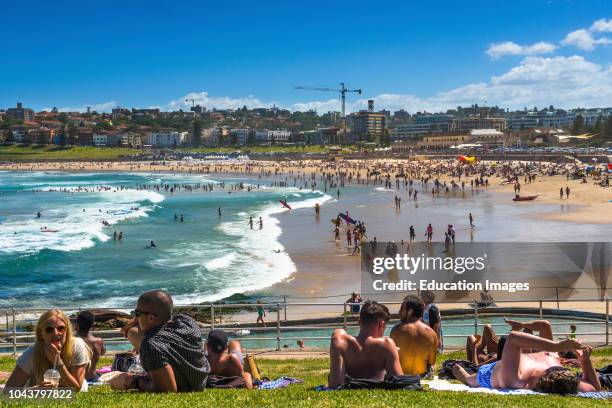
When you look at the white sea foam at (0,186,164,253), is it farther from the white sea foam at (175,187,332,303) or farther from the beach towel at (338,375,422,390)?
the beach towel at (338,375,422,390)

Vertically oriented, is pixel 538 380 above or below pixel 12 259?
above

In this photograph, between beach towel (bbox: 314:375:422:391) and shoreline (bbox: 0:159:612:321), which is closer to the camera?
beach towel (bbox: 314:375:422:391)

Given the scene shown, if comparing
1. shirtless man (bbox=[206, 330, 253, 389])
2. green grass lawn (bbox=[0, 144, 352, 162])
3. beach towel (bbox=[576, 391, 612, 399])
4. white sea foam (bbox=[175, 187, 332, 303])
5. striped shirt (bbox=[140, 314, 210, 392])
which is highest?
striped shirt (bbox=[140, 314, 210, 392])

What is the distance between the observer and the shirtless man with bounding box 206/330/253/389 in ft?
19.8

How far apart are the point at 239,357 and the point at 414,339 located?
1671 mm

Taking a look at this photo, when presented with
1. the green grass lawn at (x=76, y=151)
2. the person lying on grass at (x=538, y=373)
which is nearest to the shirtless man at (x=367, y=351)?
the person lying on grass at (x=538, y=373)

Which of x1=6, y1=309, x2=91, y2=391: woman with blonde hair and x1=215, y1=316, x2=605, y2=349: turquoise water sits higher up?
x1=6, y1=309, x2=91, y2=391: woman with blonde hair

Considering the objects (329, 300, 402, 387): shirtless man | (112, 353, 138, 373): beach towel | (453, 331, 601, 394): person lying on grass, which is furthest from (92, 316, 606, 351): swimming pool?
(329, 300, 402, 387): shirtless man

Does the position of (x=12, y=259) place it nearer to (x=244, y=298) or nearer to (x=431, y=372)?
(x=244, y=298)

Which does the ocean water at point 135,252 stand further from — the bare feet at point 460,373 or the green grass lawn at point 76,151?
the green grass lawn at point 76,151

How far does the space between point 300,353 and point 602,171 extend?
62877 millimetres

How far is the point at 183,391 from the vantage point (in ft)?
17.0

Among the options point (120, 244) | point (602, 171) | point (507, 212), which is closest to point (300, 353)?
point (120, 244)

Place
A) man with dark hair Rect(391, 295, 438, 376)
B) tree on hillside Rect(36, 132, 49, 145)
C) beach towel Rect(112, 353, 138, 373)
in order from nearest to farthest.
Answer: man with dark hair Rect(391, 295, 438, 376) → beach towel Rect(112, 353, 138, 373) → tree on hillside Rect(36, 132, 49, 145)
